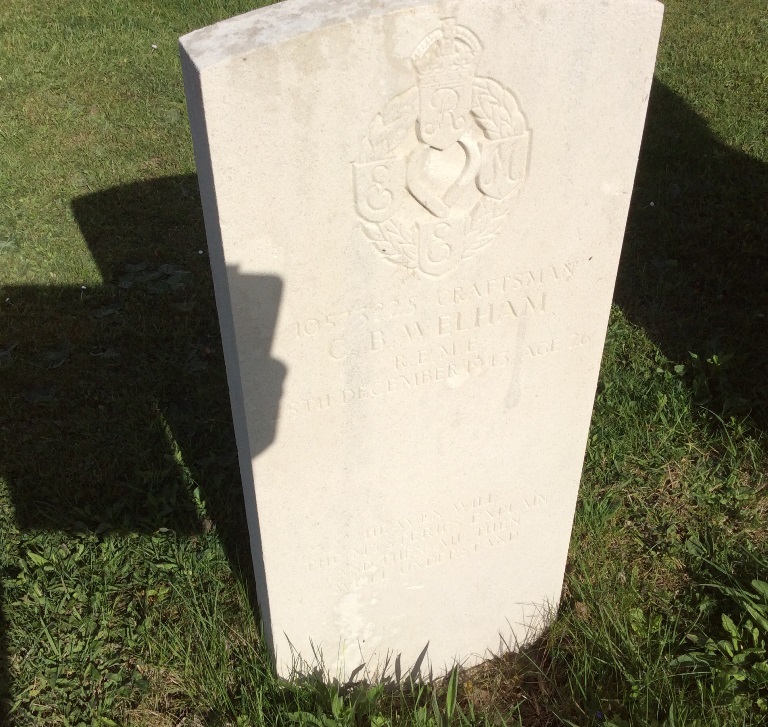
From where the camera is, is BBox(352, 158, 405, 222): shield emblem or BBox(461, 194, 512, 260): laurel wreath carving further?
BBox(461, 194, 512, 260): laurel wreath carving

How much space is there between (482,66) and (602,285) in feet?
2.42

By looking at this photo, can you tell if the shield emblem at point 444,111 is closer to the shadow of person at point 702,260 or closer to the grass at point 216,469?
the grass at point 216,469

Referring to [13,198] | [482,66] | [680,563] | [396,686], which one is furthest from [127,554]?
[13,198]

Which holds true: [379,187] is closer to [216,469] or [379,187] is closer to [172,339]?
[216,469]

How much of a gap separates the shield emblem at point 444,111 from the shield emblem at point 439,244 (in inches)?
7.3

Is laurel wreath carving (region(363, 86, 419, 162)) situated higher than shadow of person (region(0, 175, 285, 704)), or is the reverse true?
laurel wreath carving (region(363, 86, 419, 162))

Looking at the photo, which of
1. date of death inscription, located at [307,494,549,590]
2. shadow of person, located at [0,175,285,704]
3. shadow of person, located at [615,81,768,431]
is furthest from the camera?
shadow of person, located at [615,81,768,431]

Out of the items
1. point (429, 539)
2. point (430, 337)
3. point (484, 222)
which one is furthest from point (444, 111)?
point (429, 539)

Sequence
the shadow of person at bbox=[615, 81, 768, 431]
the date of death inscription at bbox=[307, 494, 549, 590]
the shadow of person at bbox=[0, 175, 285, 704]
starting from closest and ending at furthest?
the date of death inscription at bbox=[307, 494, 549, 590]
the shadow of person at bbox=[0, 175, 285, 704]
the shadow of person at bbox=[615, 81, 768, 431]

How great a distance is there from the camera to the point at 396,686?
2.85 m

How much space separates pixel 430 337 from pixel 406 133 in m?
0.54

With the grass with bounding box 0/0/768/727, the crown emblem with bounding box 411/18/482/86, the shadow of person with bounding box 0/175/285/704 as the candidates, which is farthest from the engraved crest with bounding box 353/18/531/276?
the shadow of person with bounding box 0/175/285/704

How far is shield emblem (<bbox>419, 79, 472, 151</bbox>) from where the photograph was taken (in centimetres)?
173

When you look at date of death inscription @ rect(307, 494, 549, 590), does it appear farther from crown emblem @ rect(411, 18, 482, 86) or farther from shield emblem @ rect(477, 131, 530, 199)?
crown emblem @ rect(411, 18, 482, 86)
